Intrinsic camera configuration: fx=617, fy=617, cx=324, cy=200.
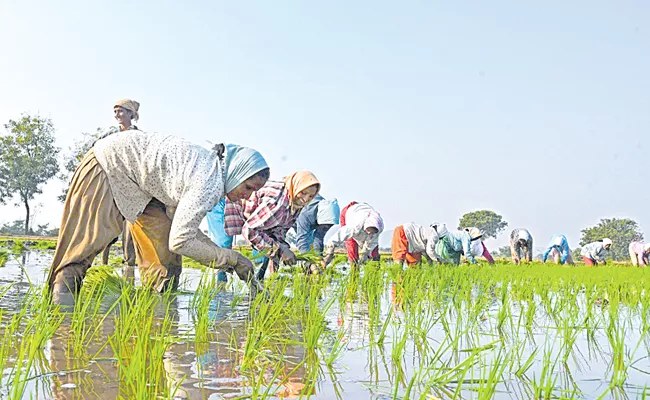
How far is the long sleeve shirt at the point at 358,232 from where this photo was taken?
6.43m

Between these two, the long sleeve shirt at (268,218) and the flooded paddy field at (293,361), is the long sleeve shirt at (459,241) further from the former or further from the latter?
the flooded paddy field at (293,361)

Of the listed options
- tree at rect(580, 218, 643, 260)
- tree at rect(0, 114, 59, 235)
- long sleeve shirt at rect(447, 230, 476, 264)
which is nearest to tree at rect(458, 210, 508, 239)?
tree at rect(580, 218, 643, 260)

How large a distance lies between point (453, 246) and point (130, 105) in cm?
537

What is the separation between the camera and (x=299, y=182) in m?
4.67

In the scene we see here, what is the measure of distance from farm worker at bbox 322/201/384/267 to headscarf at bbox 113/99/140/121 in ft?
7.27

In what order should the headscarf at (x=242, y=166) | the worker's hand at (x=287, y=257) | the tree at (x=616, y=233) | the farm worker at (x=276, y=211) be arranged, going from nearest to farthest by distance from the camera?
the headscarf at (x=242, y=166) → the worker's hand at (x=287, y=257) → the farm worker at (x=276, y=211) → the tree at (x=616, y=233)

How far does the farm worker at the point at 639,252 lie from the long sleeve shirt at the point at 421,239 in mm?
8890

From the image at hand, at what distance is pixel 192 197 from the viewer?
9.84 ft

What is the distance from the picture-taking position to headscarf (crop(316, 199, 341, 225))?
22.1ft

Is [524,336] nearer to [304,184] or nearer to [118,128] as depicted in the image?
[304,184]

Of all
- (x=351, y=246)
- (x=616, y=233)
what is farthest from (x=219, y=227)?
(x=616, y=233)

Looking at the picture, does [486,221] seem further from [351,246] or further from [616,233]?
[351,246]

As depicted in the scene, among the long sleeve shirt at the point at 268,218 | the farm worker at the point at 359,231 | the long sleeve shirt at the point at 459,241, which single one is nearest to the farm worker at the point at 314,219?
the farm worker at the point at 359,231

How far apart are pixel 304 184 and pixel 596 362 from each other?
2.76m
